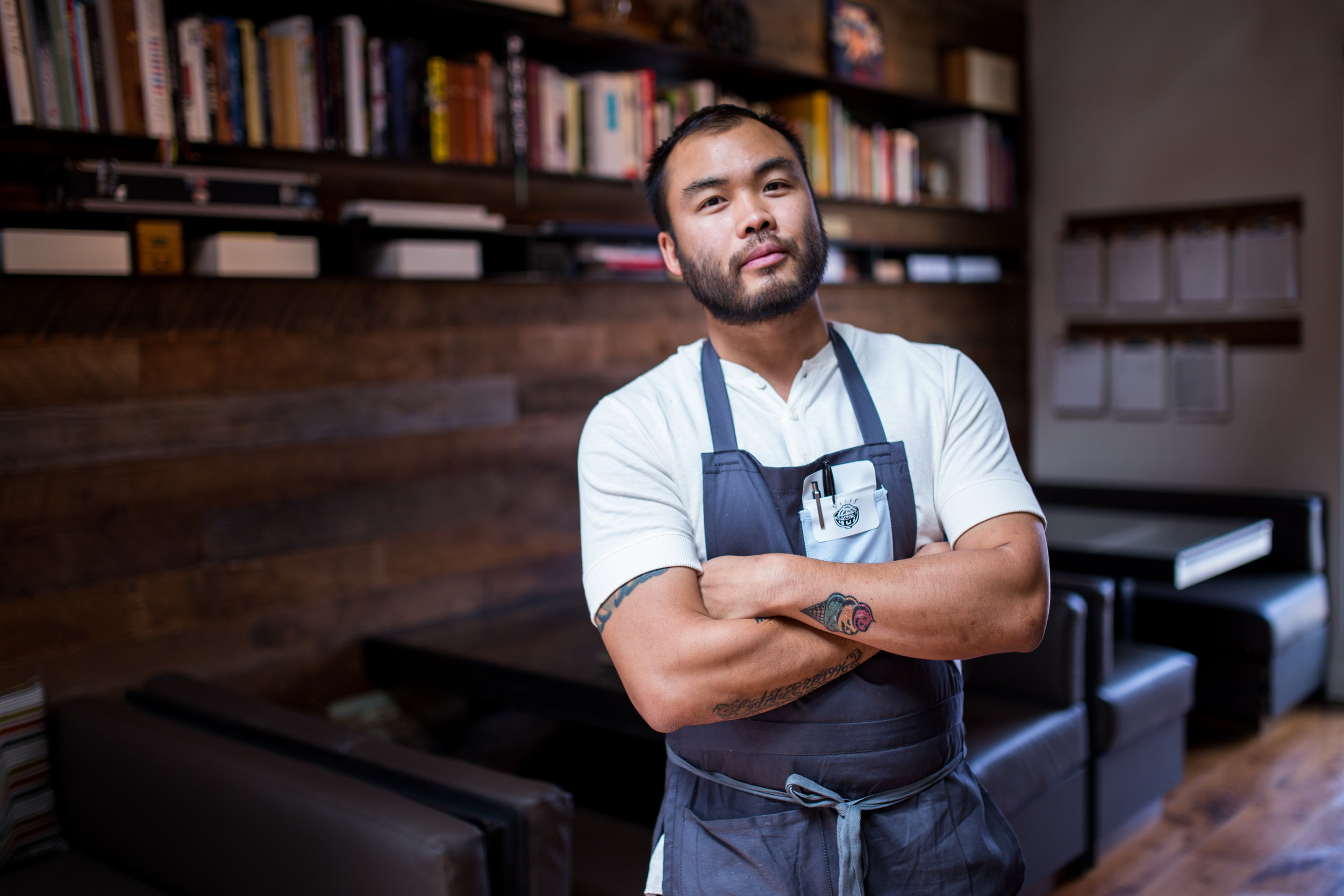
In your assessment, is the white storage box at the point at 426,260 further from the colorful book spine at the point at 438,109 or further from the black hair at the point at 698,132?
the black hair at the point at 698,132

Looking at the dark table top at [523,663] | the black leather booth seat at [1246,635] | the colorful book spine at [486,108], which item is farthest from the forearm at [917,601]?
the black leather booth seat at [1246,635]

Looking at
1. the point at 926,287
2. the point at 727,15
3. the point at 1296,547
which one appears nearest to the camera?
the point at 727,15

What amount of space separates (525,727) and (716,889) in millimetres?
1259

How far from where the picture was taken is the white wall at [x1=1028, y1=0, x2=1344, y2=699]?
3.95 metres

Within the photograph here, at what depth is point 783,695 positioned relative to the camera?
3.86 ft

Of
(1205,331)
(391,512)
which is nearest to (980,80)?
(1205,331)

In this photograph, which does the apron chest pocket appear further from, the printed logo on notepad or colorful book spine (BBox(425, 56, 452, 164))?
colorful book spine (BBox(425, 56, 452, 164))

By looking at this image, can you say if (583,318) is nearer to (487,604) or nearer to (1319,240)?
(487,604)

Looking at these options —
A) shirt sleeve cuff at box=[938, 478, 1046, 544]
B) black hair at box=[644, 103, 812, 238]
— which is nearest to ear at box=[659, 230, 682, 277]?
black hair at box=[644, 103, 812, 238]

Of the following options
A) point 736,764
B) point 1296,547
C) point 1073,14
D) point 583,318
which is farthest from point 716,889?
point 1073,14

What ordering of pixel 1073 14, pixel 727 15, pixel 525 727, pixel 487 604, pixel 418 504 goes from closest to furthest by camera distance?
pixel 525 727 < pixel 418 504 < pixel 487 604 < pixel 727 15 < pixel 1073 14

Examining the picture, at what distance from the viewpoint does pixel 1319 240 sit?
3.98 meters

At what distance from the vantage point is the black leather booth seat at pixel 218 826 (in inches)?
60.1

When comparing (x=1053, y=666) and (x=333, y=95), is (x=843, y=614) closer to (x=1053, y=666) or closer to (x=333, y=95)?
(x=1053, y=666)
